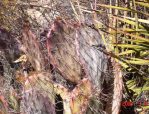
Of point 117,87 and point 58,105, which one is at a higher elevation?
point 117,87

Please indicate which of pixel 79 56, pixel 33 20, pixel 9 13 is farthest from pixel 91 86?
pixel 9 13

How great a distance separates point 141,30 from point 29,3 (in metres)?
3.37

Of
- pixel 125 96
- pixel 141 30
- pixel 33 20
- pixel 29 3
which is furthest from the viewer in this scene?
pixel 29 3

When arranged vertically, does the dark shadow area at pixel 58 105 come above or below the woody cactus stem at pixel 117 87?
below

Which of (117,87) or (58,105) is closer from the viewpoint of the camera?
(117,87)

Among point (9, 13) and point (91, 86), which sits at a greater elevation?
point (9, 13)

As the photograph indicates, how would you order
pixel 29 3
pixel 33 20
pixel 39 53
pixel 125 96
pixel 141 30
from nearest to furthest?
1. pixel 141 30
2. pixel 39 53
3. pixel 125 96
4. pixel 33 20
5. pixel 29 3

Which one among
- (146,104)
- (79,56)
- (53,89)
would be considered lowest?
(146,104)

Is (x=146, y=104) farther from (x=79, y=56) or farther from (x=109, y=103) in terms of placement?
(x=79, y=56)

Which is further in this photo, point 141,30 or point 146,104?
point 146,104

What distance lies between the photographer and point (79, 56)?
124 inches

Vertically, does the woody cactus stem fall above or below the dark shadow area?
above

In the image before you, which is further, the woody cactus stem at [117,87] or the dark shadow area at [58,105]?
the dark shadow area at [58,105]

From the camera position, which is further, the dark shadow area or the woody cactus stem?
the dark shadow area
